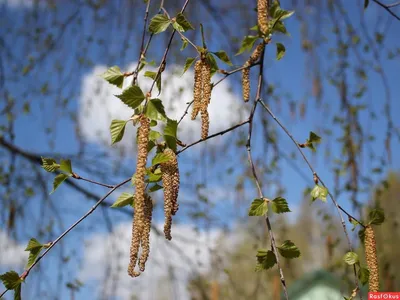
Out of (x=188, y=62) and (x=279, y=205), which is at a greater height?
(x=188, y=62)

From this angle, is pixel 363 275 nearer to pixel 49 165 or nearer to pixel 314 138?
pixel 314 138

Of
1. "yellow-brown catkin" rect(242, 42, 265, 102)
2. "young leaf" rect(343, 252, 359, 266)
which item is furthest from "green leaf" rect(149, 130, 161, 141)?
"young leaf" rect(343, 252, 359, 266)

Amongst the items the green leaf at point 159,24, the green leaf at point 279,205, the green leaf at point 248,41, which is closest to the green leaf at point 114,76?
the green leaf at point 159,24

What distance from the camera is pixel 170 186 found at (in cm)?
80

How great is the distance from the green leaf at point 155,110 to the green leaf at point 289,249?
350 millimetres

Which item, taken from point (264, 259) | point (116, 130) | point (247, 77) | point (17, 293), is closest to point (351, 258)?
point (264, 259)

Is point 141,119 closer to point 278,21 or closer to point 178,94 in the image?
point 278,21

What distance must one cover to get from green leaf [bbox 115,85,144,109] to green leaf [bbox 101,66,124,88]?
0.11m

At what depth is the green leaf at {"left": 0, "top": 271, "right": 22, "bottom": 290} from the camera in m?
0.91

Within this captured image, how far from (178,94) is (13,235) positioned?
1050 mm

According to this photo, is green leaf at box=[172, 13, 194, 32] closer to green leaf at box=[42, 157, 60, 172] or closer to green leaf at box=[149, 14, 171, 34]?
green leaf at box=[149, 14, 171, 34]

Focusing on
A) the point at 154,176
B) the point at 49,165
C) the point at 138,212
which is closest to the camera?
the point at 138,212

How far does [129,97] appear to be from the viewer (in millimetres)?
810

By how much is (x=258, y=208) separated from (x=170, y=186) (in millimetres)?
206
